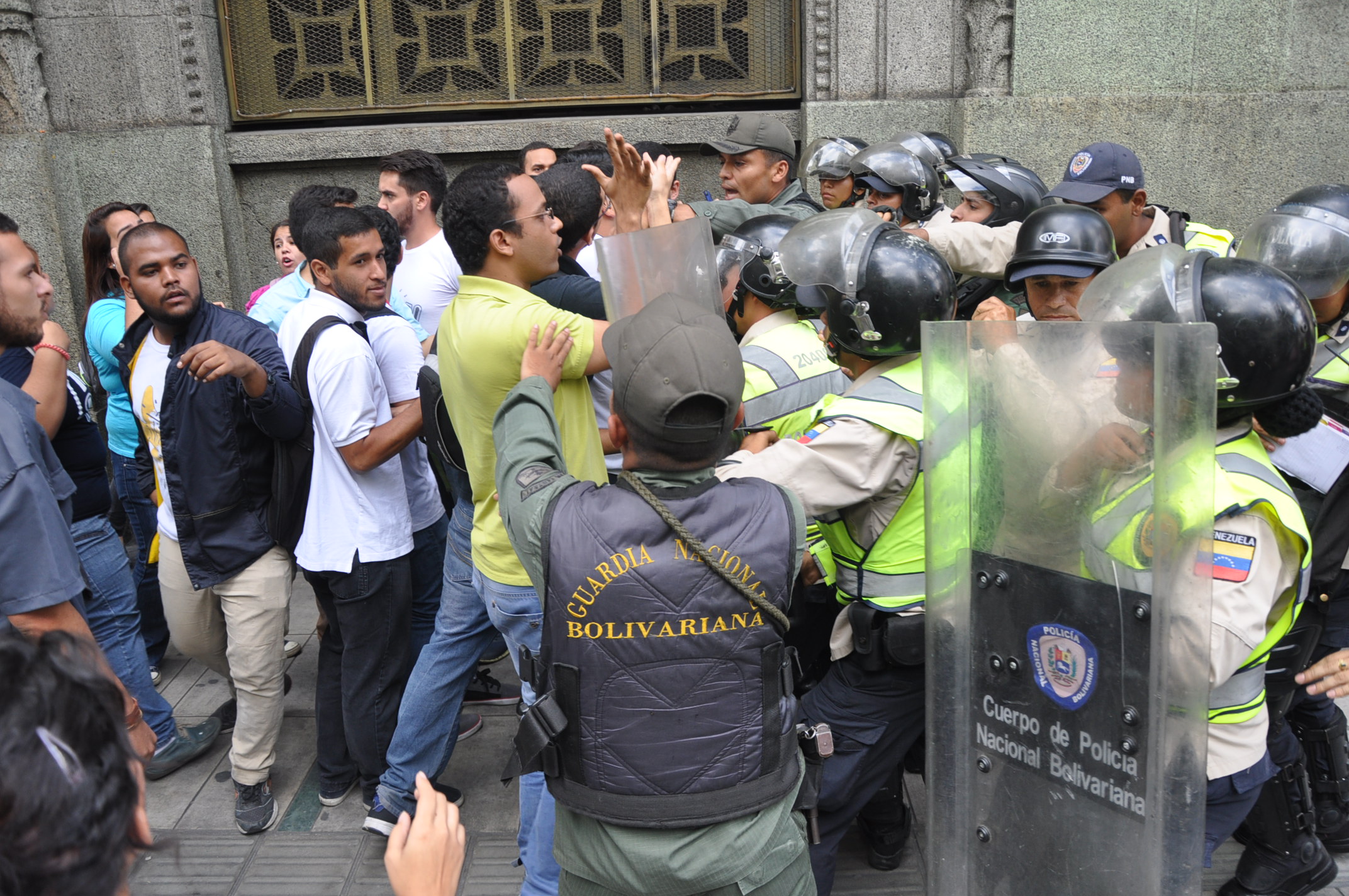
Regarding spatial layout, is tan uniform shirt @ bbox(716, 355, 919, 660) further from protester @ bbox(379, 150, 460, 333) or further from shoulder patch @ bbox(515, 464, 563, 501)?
protester @ bbox(379, 150, 460, 333)

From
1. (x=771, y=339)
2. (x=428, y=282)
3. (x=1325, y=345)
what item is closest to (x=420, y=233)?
(x=428, y=282)

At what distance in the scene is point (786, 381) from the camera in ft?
10.7

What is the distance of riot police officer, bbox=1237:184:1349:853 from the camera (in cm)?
318

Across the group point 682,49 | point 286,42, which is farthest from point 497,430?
point 286,42

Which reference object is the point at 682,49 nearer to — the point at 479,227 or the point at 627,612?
the point at 479,227

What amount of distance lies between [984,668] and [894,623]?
0.48 metres

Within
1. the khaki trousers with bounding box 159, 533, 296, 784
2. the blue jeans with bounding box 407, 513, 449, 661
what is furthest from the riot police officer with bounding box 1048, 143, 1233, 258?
the khaki trousers with bounding box 159, 533, 296, 784

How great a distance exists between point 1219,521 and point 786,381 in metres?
1.43

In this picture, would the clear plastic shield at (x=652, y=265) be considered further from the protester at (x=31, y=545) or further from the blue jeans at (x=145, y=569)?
the blue jeans at (x=145, y=569)

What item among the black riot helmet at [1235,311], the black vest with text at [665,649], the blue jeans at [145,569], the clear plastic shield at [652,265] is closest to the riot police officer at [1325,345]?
the black riot helmet at [1235,311]

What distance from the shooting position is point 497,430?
2.24 m

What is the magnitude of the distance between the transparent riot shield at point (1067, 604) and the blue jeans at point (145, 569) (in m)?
4.01

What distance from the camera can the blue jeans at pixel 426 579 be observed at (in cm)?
425

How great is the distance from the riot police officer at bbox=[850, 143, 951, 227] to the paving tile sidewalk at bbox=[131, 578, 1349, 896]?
274cm
